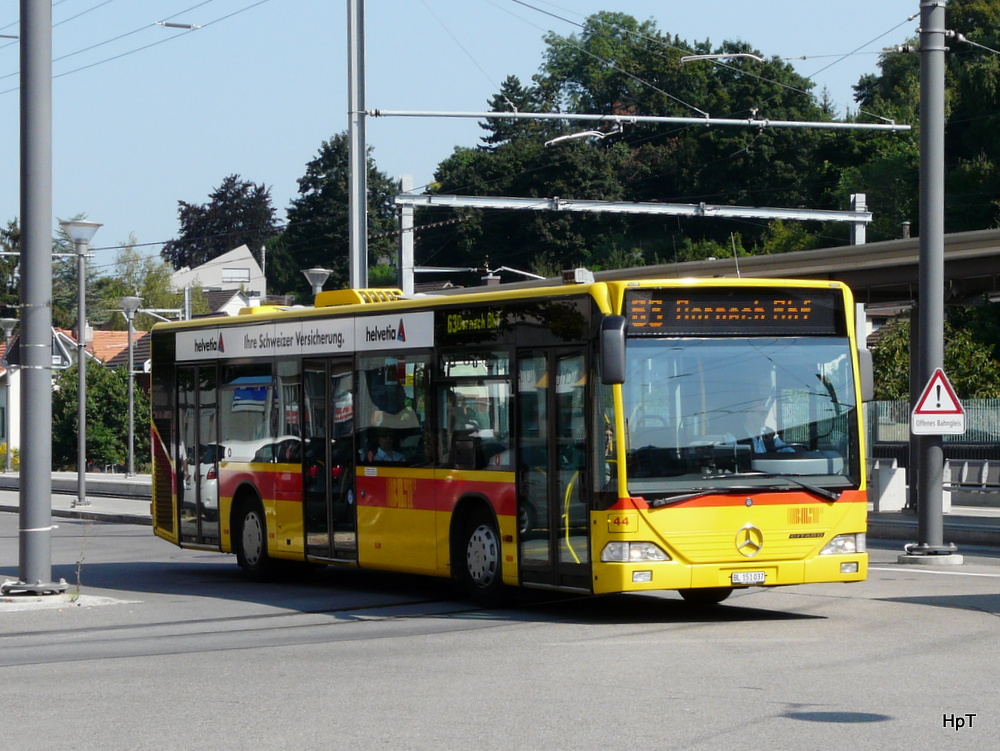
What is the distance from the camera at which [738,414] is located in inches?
487

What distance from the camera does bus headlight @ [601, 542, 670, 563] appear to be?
1209 cm

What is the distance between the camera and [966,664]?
995 centimetres

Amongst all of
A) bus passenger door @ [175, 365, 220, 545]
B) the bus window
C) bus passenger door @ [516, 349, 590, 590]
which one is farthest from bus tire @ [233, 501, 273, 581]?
bus passenger door @ [516, 349, 590, 590]

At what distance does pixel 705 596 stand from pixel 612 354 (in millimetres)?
3246

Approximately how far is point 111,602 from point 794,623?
6301 mm

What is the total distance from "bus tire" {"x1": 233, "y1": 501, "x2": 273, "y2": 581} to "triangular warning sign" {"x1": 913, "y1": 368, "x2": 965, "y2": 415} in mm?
7595

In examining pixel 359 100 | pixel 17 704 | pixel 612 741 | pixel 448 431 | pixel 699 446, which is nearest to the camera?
pixel 612 741

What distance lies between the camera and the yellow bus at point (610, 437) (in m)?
12.2

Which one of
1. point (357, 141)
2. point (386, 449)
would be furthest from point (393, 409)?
point (357, 141)

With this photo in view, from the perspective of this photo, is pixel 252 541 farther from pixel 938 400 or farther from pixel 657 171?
pixel 657 171

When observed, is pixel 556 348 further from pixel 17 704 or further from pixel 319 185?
pixel 319 185

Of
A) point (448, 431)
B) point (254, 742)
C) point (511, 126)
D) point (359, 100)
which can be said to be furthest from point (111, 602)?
point (511, 126)

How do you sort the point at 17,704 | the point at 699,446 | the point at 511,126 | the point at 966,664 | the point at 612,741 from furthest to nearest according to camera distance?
the point at 511,126
the point at 699,446
the point at 966,664
the point at 17,704
the point at 612,741

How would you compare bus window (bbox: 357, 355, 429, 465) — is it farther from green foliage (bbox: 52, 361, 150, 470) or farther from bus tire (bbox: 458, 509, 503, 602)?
green foliage (bbox: 52, 361, 150, 470)
